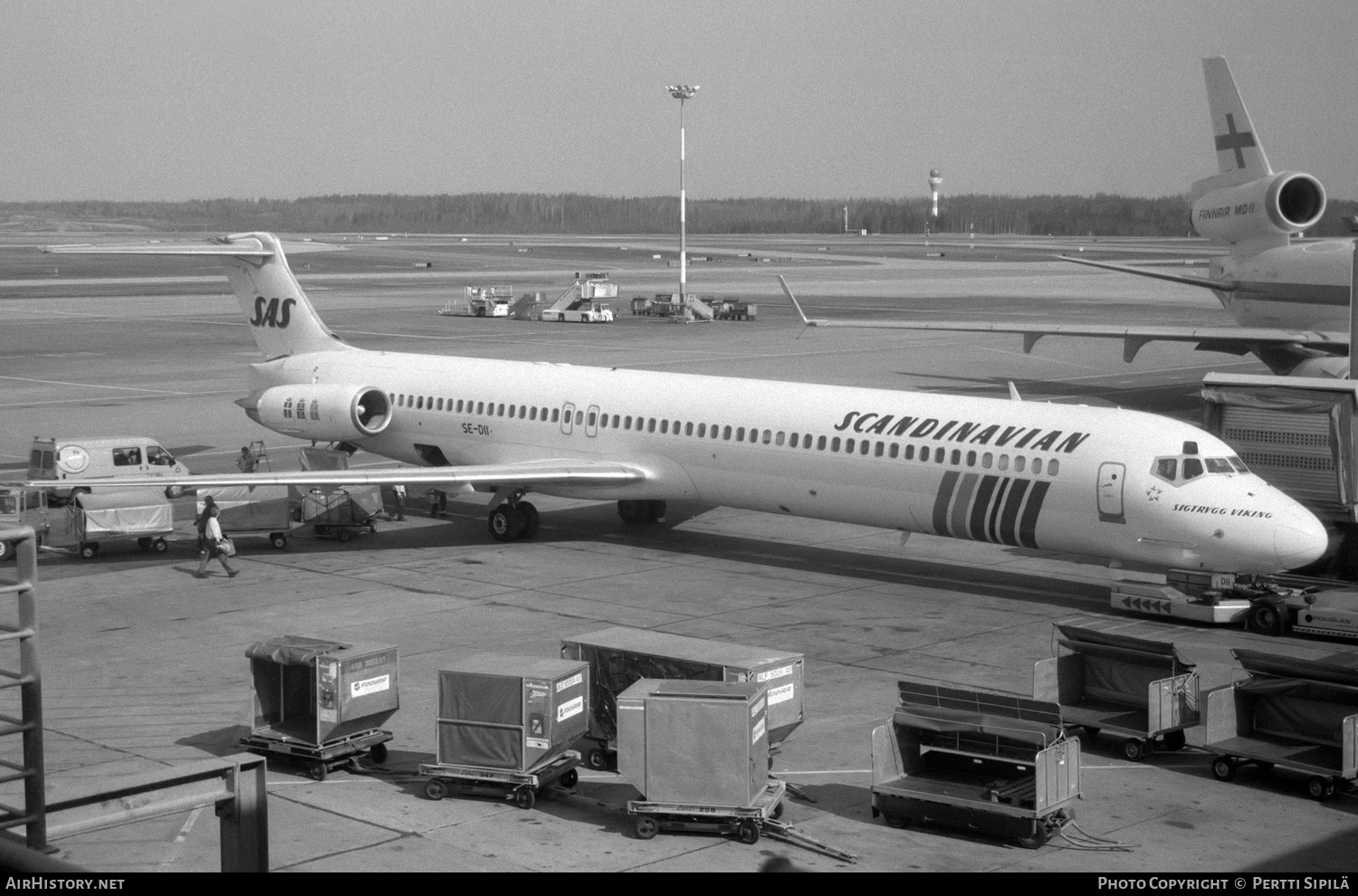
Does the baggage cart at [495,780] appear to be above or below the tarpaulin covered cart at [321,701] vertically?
below

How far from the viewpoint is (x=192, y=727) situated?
637 inches

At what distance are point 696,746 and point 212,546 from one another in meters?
13.0

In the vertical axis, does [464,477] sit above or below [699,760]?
above

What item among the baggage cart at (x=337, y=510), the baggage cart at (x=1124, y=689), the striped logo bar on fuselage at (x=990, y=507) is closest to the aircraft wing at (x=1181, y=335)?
the baggage cart at (x=337, y=510)

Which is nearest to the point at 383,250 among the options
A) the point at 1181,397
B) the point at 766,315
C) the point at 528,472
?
the point at 766,315

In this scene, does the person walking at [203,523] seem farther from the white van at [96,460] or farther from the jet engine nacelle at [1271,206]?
the jet engine nacelle at [1271,206]

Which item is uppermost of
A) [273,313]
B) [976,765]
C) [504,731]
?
[273,313]

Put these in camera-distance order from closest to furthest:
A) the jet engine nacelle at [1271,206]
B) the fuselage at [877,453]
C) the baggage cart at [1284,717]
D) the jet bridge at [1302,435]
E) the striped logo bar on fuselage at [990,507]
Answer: the baggage cart at [1284,717] < the fuselage at [877,453] < the striped logo bar on fuselage at [990,507] < the jet bridge at [1302,435] < the jet engine nacelle at [1271,206]

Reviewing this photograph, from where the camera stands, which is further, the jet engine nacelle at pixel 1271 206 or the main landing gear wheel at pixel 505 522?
the jet engine nacelle at pixel 1271 206

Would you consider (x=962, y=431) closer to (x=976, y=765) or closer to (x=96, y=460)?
(x=976, y=765)

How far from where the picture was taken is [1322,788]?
14164 mm

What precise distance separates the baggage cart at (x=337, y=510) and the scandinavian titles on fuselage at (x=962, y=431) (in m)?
9.27

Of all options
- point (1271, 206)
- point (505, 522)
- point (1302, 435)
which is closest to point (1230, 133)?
point (1271, 206)

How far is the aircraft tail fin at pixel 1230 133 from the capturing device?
42.5 metres
